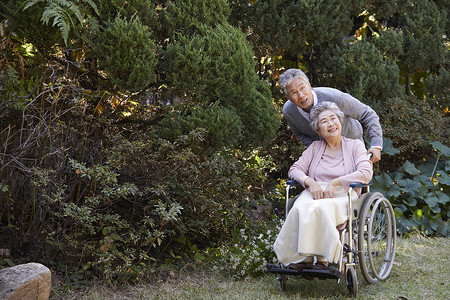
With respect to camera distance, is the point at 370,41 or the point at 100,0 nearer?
the point at 100,0

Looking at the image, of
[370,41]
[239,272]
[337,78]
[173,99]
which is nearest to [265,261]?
[239,272]

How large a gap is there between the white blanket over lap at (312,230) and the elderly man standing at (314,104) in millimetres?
625

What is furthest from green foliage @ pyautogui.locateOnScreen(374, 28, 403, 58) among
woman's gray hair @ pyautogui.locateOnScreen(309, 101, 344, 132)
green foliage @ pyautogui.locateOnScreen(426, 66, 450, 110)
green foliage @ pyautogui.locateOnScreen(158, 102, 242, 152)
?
woman's gray hair @ pyautogui.locateOnScreen(309, 101, 344, 132)

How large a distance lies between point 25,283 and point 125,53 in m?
1.75

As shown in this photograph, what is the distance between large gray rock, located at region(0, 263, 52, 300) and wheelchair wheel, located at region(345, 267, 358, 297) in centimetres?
182

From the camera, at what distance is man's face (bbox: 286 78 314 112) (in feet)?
13.0

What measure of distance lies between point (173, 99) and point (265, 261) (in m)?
1.54

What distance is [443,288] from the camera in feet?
12.6

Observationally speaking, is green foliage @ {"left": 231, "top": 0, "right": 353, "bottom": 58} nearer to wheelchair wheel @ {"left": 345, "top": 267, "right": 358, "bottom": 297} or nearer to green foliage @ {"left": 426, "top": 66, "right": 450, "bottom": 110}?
green foliage @ {"left": 426, "top": 66, "right": 450, "bottom": 110}

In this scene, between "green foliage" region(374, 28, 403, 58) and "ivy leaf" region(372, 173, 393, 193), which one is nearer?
"ivy leaf" region(372, 173, 393, 193)

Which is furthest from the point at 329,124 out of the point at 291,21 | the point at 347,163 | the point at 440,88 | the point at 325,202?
the point at 440,88

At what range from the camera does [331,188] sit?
3660 mm

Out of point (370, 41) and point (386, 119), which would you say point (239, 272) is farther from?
point (370, 41)

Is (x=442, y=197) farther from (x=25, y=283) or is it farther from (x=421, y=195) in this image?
(x=25, y=283)
